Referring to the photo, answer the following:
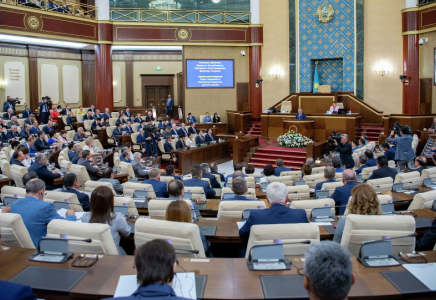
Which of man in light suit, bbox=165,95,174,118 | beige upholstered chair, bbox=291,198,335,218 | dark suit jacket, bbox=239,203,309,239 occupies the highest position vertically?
man in light suit, bbox=165,95,174,118

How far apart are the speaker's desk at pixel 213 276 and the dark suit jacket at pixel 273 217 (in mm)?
661

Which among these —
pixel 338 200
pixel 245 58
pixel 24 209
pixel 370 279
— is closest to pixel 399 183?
pixel 338 200

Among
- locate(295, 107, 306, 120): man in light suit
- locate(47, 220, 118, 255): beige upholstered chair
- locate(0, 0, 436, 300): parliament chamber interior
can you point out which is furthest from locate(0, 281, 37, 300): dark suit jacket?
locate(295, 107, 306, 120): man in light suit

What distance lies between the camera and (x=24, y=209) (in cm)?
395

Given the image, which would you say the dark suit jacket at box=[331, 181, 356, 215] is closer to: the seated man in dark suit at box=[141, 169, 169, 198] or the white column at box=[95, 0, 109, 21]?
the seated man in dark suit at box=[141, 169, 169, 198]

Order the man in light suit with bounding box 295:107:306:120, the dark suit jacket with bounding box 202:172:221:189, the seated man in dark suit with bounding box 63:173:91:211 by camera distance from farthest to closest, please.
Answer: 1. the man in light suit with bounding box 295:107:306:120
2. the dark suit jacket with bounding box 202:172:221:189
3. the seated man in dark suit with bounding box 63:173:91:211

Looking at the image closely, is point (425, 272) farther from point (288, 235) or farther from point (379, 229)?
point (288, 235)

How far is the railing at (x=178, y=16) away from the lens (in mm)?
18484

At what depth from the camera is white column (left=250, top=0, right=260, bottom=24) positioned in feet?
63.0

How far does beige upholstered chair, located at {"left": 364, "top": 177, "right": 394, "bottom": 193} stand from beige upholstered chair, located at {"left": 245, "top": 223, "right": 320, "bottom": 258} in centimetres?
333

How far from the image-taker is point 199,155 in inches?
539

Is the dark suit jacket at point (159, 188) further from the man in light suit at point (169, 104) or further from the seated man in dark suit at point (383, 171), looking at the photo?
the man in light suit at point (169, 104)

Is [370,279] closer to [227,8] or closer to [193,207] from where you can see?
[193,207]

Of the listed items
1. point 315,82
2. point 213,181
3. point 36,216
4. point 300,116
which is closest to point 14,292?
point 36,216
